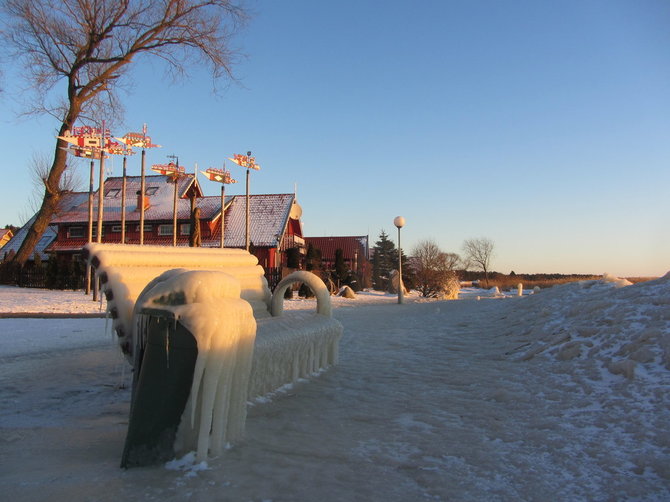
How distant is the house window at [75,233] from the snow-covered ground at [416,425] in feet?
97.0

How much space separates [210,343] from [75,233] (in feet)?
116

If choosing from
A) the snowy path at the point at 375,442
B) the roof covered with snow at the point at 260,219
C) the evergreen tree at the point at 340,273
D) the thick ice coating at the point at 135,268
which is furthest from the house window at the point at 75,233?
the thick ice coating at the point at 135,268

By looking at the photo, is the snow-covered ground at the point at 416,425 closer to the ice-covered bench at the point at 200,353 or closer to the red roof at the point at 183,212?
the ice-covered bench at the point at 200,353

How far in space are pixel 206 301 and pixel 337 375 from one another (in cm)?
281

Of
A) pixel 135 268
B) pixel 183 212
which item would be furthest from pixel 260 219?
pixel 135 268

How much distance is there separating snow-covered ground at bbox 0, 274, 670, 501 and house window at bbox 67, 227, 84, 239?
29.6 metres

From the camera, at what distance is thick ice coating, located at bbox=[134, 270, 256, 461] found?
2385mm

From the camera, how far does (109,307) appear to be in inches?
140

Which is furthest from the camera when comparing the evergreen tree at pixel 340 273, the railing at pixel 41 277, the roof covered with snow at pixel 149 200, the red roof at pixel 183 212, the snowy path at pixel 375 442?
the roof covered with snow at pixel 149 200

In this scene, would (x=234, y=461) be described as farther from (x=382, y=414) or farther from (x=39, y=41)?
(x=39, y=41)

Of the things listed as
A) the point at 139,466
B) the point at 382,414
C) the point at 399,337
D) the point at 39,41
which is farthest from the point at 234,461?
the point at 39,41

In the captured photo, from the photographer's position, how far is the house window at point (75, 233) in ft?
108

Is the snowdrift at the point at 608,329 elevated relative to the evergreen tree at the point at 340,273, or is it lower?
lower

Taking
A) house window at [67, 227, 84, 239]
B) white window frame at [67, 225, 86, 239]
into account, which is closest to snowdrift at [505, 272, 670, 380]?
white window frame at [67, 225, 86, 239]
